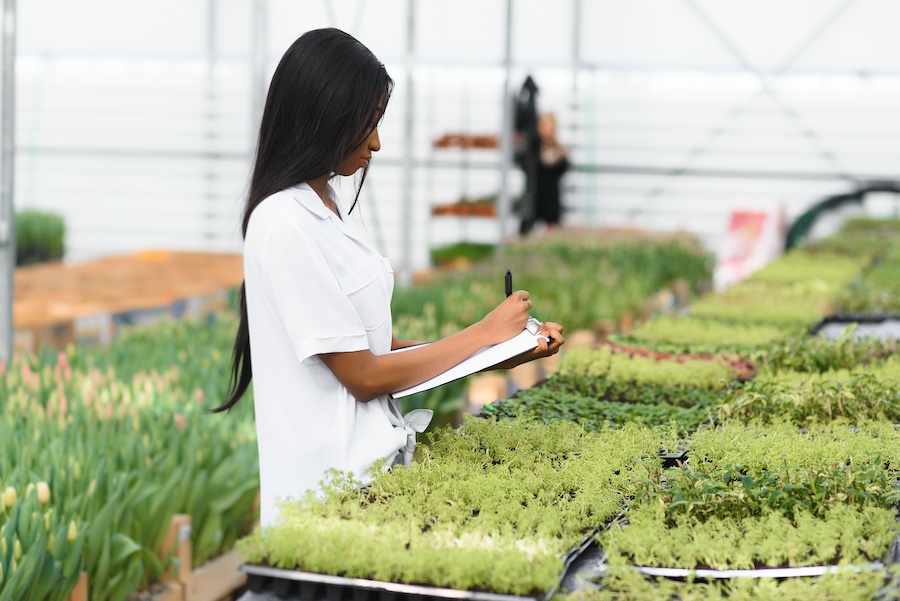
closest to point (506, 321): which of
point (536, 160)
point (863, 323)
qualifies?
point (863, 323)

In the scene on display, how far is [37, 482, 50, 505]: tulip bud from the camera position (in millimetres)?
2451

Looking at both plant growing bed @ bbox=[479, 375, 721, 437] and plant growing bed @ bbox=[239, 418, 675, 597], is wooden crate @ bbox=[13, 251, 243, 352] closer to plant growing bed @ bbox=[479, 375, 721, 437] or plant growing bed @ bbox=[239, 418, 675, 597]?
plant growing bed @ bbox=[479, 375, 721, 437]

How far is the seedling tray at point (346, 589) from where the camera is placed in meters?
1.42

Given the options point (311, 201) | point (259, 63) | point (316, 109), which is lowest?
point (311, 201)

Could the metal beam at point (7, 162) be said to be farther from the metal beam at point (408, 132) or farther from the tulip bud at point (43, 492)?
the metal beam at point (408, 132)

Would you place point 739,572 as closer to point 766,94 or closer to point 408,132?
point 408,132

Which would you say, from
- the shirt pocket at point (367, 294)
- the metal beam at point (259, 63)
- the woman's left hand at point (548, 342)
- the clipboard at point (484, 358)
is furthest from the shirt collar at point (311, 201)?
the metal beam at point (259, 63)

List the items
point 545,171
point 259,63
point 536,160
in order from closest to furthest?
1. point 259,63
2. point 536,160
3. point 545,171

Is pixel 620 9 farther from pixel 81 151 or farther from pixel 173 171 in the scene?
pixel 81 151

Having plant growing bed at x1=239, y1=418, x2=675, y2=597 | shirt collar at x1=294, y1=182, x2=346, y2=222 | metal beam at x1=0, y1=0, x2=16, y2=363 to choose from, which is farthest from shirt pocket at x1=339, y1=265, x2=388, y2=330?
metal beam at x1=0, y1=0, x2=16, y2=363

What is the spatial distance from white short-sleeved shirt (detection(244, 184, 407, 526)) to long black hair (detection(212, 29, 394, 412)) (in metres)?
0.05

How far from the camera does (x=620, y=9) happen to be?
1339 cm

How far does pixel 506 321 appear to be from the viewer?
5.98 ft

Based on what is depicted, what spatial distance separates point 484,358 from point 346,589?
1.52 feet
